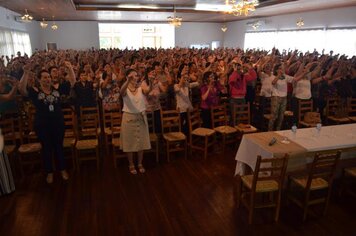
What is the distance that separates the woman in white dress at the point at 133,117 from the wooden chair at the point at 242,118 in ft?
6.22

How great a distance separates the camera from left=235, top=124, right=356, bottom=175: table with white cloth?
141 inches

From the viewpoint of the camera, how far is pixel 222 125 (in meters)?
5.89

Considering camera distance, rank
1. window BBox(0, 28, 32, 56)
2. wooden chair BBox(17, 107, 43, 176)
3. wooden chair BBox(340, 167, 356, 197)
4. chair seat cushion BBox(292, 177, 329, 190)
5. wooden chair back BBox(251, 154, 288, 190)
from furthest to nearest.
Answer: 1. window BBox(0, 28, 32, 56)
2. wooden chair BBox(17, 107, 43, 176)
3. wooden chair BBox(340, 167, 356, 197)
4. chair seat cushion BBox(292, 177, 329, 190)
5. wooden chair back BBox(251, 154, 288, 190)

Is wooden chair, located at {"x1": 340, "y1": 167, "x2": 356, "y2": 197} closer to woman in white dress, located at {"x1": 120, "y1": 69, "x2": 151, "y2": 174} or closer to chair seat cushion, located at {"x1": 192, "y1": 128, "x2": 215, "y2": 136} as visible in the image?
chair seat cushion, located at {"x1": 192, "y1": 128, "x2": 215, "y2": 136}

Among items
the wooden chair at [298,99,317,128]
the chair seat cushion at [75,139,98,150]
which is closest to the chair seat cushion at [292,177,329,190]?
the wooden chair at [298,99,317,128]

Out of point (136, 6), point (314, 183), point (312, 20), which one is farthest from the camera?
point (312, 20)

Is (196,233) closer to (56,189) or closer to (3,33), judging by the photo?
(56,189)

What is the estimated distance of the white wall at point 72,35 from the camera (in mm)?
21641

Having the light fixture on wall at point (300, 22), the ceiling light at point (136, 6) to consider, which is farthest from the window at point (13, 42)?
the light fixture on wall at point (300, 22)

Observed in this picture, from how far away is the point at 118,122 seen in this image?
205 inches

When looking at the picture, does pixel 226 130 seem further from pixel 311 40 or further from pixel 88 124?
pixel 311 40

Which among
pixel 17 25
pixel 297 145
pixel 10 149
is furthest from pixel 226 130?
pixel 17 25

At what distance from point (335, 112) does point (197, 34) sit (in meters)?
19.7

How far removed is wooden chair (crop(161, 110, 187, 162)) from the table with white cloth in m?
1.40
